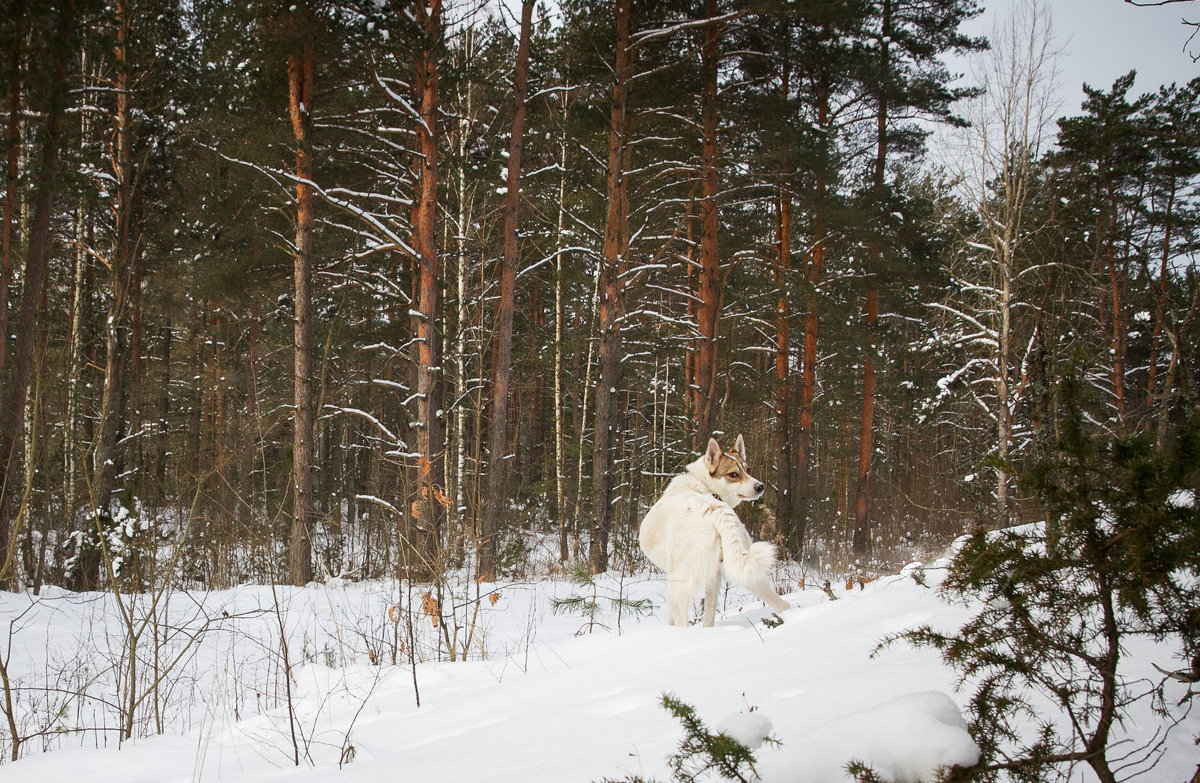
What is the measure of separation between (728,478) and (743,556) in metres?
1.78

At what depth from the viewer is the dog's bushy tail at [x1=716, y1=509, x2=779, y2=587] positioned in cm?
470

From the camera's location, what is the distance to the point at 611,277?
41.9ft

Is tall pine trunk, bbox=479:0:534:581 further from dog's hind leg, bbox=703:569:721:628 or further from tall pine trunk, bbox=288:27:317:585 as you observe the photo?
dog's hind leg, bbox=703:569:721:628

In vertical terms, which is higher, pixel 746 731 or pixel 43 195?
pixel 43 195

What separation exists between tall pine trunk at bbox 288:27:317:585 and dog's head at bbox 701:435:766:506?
23.8ft

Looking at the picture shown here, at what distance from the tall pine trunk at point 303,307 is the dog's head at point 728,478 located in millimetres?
7269

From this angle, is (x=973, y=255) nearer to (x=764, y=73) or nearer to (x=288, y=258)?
(x=764, y=73)

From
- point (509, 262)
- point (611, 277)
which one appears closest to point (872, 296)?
point (611, 277)

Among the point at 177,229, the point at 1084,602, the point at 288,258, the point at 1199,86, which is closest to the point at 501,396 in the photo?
the point at 288,258

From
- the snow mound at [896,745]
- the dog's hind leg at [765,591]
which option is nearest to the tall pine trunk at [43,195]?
the dog's hind leg at [765,591]

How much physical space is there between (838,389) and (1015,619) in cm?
1953

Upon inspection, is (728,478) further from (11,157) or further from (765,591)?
(11,157)

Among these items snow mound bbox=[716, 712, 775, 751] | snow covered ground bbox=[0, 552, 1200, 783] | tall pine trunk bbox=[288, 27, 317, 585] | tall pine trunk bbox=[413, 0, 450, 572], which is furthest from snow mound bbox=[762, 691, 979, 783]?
tall pine trunk bbox=[288, 27, 317, 585]

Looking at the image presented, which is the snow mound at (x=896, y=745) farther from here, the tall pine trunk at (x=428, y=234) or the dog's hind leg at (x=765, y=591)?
the tall pine trunk at (x=428, y=234)
